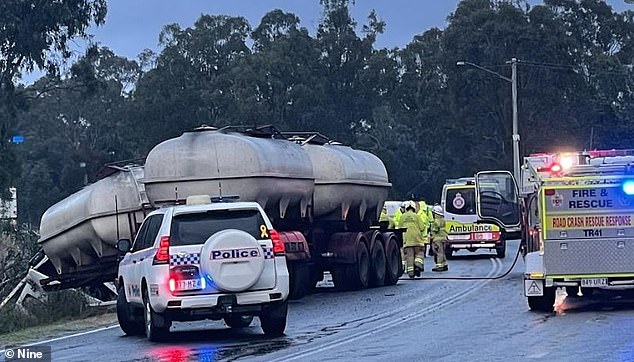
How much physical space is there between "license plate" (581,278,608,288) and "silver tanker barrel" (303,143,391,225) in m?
8.54

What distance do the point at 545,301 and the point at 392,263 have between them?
947cm

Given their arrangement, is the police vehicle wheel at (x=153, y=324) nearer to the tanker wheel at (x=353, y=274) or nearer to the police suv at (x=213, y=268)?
the police suv at (x=213, y=268)

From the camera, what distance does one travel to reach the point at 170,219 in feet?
50.1

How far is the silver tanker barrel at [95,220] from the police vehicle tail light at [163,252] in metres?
7.14

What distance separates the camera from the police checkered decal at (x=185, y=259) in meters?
14.9

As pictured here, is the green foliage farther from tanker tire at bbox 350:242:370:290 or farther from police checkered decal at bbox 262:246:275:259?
police checkered decal at bbox 262:246:275:259

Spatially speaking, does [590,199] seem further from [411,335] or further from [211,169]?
[211,169]

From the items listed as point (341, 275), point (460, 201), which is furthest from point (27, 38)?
point (341, 275)

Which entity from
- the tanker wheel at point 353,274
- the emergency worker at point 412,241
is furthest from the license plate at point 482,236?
the tanker wheel at point 353,274

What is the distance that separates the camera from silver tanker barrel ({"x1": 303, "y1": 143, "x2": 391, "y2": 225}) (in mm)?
25625

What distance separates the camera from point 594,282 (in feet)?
59.0

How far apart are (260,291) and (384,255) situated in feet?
40.6

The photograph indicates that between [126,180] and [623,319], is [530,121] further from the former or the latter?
[623,319]

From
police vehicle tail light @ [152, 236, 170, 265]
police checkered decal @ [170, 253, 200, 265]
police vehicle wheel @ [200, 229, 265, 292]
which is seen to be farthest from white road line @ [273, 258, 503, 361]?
police vehicle tail light @ [152, 236, 170, 265]
